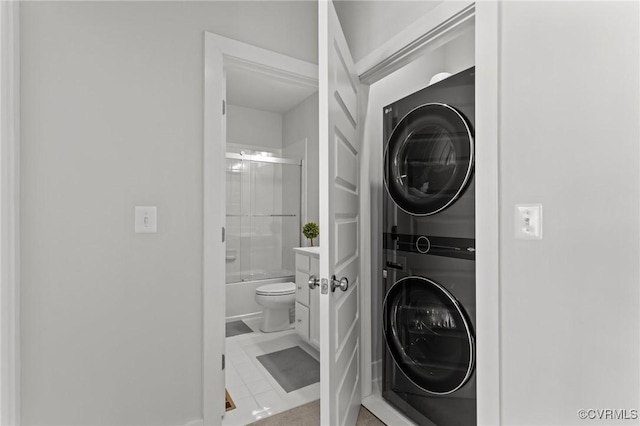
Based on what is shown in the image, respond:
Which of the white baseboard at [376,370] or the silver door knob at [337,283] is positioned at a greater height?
the silver door knob at [337,283]

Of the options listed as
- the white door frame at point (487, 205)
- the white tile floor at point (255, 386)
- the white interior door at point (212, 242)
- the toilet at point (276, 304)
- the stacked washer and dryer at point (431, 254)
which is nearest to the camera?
the white door frame at point (487, 205)

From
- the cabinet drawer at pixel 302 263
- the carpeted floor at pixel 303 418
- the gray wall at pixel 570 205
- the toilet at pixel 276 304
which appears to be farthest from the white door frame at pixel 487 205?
the toilet at pixel 276 304

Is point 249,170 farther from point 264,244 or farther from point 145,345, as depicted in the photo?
point 145,345

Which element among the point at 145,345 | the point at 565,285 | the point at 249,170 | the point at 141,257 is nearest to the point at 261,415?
the point at 145,345

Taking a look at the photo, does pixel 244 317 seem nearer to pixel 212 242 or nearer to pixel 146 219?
pixel 212 242

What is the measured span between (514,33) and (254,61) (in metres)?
1.25

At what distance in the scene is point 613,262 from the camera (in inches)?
34.3

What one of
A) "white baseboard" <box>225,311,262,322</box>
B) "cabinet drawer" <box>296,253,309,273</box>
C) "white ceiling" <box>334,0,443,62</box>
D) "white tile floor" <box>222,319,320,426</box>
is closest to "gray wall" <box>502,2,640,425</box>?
"white ceiling" <box>334,0,443,62</box>

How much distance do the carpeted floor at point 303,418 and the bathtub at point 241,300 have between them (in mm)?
1798

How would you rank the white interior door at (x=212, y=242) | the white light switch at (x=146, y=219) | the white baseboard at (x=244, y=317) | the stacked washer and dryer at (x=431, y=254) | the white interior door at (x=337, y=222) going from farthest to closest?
the white baseboard at (x=244, y=317) → the white interior door at (x=212, y=242) → the white light switch at (x=146, y=219) → the stacked washer and dryer at (x=431, y=254) → the white interior door at (x=337, y=222)

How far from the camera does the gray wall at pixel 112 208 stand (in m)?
1.30

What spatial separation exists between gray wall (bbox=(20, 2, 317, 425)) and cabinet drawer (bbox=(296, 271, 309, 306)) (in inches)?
44.4

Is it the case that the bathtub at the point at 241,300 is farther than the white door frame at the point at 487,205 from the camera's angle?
Yes

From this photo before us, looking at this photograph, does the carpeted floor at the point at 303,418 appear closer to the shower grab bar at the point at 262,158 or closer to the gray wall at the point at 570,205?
the gray wall at the point at 570,205
